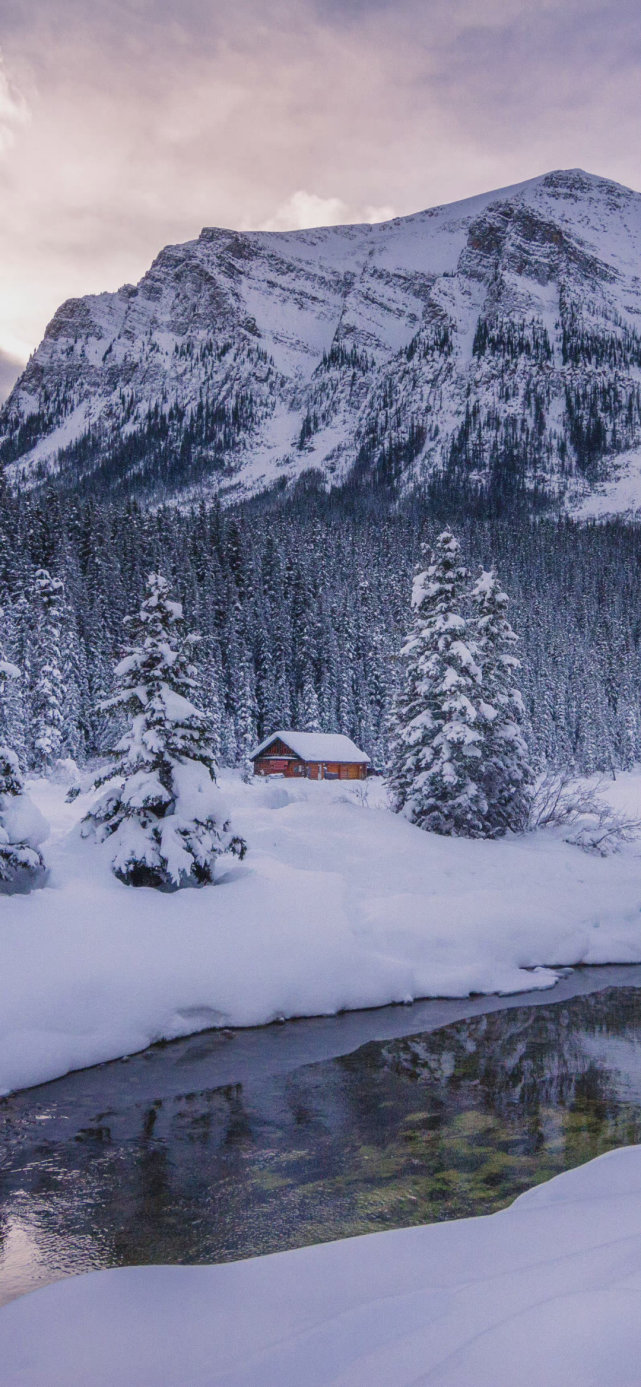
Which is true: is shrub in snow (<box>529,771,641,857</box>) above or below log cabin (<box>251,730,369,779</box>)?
above

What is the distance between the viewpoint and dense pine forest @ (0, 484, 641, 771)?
167ft

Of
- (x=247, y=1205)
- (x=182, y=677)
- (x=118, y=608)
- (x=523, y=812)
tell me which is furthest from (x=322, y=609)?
(x=247, y=1205)

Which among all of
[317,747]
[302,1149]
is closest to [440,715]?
[302,1149]

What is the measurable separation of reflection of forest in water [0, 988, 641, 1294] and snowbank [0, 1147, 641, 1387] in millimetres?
628

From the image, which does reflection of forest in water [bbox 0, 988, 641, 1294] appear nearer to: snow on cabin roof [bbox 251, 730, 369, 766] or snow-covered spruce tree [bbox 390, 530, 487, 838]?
snow-covered spruce tree [bbox 390, 530, 487, 838]

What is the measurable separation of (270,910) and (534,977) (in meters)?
6.28

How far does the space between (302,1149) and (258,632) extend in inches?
2573

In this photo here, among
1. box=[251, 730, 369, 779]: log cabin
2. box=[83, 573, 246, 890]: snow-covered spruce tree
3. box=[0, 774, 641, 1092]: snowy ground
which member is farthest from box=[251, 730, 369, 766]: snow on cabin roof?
box=[83, 573, 246, 890]: snow-covered spruce tree

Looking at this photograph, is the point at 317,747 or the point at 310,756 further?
the point at 317,747

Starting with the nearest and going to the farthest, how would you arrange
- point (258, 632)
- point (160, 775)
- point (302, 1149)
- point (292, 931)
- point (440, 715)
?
point (302, 1149)
point (292, 931)
point (160, 775)
point (440, 715)
point (258, 632)

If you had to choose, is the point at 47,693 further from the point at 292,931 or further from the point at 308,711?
the point at 292,931

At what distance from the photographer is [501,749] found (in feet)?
84.4

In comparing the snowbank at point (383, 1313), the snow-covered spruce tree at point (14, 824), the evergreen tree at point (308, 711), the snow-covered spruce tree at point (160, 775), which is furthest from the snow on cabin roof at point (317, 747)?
the snowbank at point (383, 1313)

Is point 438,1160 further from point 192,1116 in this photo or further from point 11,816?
point 11,816
